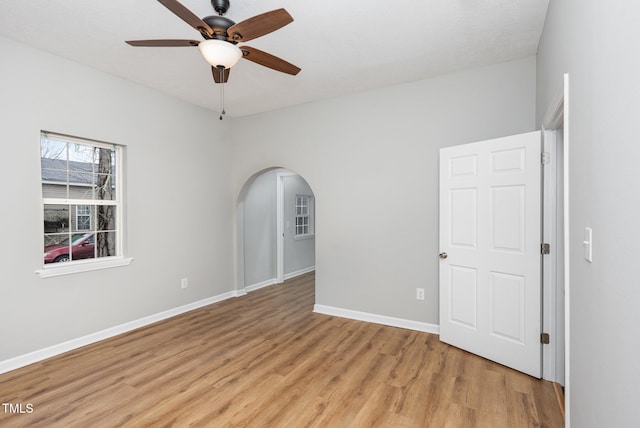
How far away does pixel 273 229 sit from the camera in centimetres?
620

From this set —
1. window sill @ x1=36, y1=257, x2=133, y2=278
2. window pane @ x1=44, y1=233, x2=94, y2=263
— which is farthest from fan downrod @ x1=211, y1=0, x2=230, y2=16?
window sill @ x1=36, y1=257, x2=133, y2=278

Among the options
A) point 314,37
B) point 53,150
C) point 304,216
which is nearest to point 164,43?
point 314,37

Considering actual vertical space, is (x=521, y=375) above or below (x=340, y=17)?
below

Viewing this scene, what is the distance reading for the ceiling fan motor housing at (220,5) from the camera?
2.21 m

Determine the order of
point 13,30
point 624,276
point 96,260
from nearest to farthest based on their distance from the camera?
point 624,276, point 13,30, point 96,260

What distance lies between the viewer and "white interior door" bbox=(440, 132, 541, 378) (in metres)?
2.66

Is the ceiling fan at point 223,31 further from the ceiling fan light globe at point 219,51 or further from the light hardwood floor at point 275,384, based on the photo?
the light hardwood floor at point 275,384

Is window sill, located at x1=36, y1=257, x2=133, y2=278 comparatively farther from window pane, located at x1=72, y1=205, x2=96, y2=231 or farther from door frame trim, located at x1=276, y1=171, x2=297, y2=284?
door frame trim, located at x1=276, y1=171, x2=297, y2=284

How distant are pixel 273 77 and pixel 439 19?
1777 mm

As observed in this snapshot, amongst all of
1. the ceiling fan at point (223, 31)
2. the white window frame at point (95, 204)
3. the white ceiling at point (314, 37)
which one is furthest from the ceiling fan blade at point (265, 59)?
the white window frame at point (95, 204)

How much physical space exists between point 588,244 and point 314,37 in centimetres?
246

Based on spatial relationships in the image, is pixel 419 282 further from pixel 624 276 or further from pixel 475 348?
pixel 624 276

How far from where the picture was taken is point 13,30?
2.69 m

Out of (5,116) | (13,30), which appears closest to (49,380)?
(5,116)
